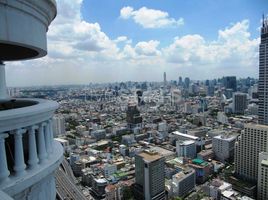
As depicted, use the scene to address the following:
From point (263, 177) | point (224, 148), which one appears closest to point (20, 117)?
point (263, 177)

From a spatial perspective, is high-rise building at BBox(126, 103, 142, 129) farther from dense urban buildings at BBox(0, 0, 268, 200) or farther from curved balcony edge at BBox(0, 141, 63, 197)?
curved balcony edge at BBox(0, 141, 63, 197)

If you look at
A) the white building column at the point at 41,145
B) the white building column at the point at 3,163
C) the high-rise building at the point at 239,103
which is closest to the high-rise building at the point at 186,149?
the white building column at the point at 41,145

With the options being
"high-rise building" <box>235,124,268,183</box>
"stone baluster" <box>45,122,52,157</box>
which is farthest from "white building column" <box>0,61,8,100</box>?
"high-rise building" <box>235,124,268,183</box>

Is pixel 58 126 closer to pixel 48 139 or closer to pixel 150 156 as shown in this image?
pixel 150 156

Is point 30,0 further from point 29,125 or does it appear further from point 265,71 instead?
point 265,71

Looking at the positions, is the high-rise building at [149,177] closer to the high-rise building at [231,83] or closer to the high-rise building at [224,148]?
the high-rise building at [224,148]

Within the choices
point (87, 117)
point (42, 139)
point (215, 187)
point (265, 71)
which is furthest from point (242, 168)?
point (87, 117)

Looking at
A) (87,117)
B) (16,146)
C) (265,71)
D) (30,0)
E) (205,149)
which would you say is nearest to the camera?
(16,146)
